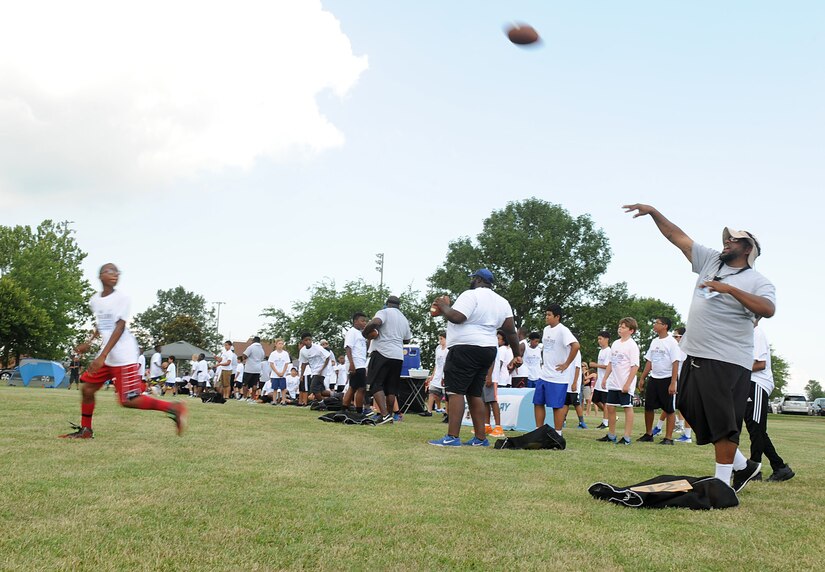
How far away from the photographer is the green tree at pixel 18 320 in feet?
176

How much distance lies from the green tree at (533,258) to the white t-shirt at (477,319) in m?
43.6

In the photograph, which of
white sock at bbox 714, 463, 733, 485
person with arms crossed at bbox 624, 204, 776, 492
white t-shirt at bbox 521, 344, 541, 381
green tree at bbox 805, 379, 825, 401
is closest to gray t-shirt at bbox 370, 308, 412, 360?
white t-shirt at bbox 521, 344, 541, 381

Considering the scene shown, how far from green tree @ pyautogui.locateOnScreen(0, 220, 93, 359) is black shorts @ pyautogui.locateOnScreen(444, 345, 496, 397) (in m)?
54.6

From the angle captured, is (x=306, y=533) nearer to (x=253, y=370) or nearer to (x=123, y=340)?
(x=123, y=340)

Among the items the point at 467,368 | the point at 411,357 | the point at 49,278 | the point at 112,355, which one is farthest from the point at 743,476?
the point at 49,278

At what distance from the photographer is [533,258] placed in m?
54.3

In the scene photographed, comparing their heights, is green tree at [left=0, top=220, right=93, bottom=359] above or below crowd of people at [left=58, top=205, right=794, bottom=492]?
above

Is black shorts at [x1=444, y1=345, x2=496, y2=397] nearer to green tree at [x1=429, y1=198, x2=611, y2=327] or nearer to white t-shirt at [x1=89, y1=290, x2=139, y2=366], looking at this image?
white t-shirt at [x1=89, y1=290, x2=139, y2=366]

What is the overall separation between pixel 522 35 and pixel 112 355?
5219 mm

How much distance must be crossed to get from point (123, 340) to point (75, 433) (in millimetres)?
1159

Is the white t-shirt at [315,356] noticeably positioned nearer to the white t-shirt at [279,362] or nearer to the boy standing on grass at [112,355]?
the white t-shirt at [279,362]

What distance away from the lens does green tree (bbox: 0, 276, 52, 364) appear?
53500 millimetres

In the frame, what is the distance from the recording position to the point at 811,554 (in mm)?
3850

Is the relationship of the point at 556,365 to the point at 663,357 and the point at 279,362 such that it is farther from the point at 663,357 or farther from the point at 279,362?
the point at 279,362
